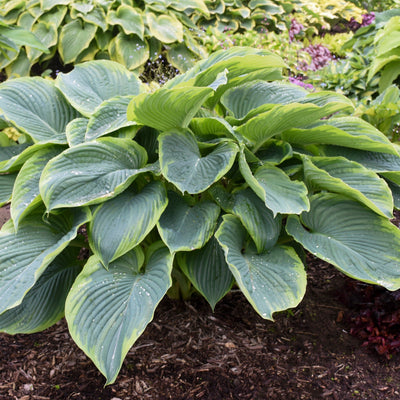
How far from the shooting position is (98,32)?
4.95 metres

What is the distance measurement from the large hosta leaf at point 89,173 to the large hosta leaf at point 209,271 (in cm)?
41

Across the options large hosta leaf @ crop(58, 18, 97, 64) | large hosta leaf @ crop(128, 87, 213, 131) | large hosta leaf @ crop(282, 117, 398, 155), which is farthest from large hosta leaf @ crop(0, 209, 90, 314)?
large hosta leaf @ crop(58, 18, 97, 64)

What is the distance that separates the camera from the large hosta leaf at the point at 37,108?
6.68 ft

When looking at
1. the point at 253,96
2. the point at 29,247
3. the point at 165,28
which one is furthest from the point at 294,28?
the point at 29,247

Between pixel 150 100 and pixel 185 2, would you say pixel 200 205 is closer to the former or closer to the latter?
pixel 150 100

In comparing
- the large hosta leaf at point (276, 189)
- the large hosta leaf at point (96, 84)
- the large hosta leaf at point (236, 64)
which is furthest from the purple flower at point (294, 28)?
the large hosta leaf at point (276, 189)

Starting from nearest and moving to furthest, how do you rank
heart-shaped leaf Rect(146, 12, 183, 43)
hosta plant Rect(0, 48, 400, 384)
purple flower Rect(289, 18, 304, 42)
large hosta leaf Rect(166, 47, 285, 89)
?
hosta plant Rect(0, 48, 400, 384) < large hosta leaf Rect(166, 47, 285, 89) < heart-shaped leaf Rect(146, 12, 183, 43) < purple flower Rect(289, 18, 304, 42)

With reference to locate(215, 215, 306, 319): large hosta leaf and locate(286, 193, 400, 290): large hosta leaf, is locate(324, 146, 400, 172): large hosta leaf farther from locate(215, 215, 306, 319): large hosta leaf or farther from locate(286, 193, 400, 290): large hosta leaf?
locate(215, 215, 306, 319): large hosta leaf

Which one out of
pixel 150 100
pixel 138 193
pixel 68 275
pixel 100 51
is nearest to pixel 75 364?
pixel 68 275

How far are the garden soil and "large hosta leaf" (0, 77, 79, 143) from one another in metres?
0.99

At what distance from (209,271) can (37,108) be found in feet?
3.81

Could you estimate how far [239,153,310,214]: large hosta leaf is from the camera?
1.64m

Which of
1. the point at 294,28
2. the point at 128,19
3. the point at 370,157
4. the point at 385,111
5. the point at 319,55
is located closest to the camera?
the point at 370,157

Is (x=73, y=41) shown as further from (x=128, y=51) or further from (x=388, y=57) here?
(x=388, y=57)
